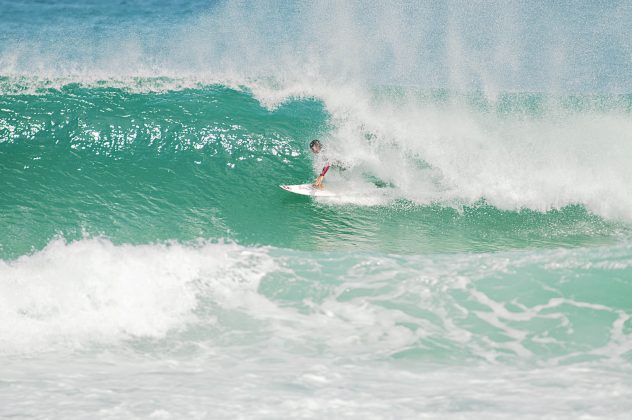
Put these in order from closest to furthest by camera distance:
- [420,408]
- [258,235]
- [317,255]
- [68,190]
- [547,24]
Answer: [420,408] < [317,255] < [258,235] < [68,190] < [547,24]

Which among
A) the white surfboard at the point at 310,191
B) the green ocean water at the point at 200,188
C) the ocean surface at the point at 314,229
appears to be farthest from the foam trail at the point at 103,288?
the white surfboard at the point at 310,191

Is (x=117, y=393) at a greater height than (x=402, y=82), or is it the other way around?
(x=402, y=82)

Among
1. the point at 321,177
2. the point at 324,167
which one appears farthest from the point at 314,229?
the point at 324,167

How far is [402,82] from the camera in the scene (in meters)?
19.0

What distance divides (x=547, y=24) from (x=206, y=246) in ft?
55.4

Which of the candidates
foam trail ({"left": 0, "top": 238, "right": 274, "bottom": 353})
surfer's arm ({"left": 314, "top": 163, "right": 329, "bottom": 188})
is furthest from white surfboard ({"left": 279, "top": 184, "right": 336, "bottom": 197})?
foam trail ({"left": 0, "top": 238, "right": 274, "bottom": 353})

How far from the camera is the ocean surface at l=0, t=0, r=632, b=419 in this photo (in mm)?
7727

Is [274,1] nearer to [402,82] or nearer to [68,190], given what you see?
[402,82]

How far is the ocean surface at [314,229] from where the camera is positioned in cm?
773

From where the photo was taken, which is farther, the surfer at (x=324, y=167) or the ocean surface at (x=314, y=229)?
the surfer at (x=324, y=167)

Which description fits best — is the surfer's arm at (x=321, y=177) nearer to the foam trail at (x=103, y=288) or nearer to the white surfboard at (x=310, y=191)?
the white surfboard at (x=310, y=191)

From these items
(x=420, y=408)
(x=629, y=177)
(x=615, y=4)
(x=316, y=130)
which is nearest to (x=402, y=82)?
(x=316, y=130)

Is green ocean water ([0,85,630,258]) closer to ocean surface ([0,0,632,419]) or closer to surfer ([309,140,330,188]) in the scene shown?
ocean surface ([0,0,632,419])

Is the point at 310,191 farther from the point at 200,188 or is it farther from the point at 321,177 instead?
the point at 200,188
